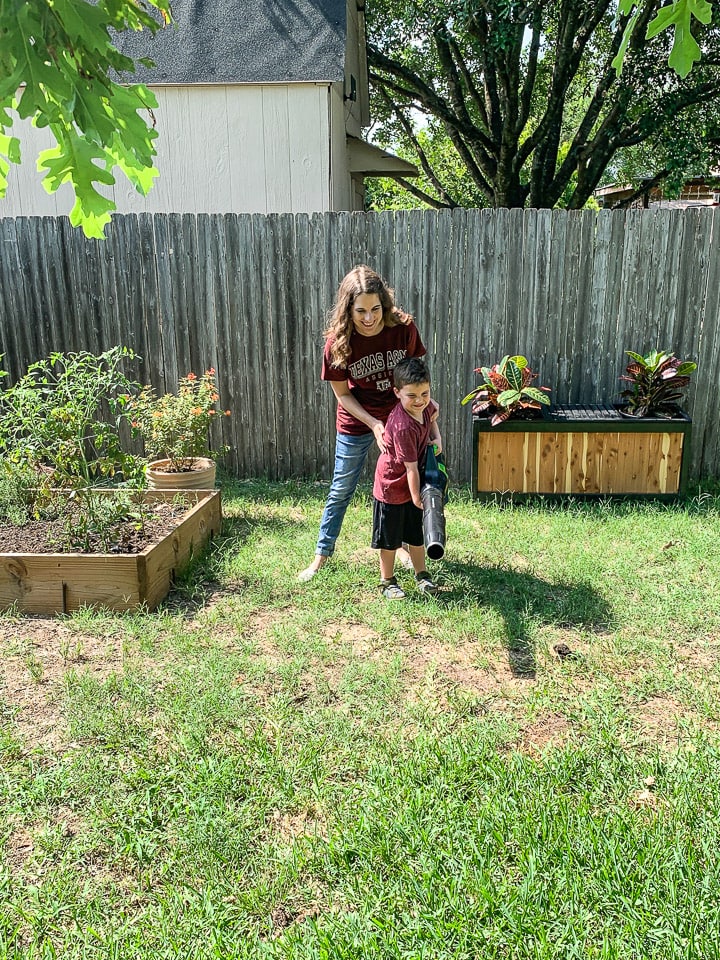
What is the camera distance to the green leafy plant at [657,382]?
19.9ft

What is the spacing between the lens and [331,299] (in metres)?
6.73

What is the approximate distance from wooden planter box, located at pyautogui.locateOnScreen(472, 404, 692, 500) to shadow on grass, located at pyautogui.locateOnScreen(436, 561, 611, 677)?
1.46 metres

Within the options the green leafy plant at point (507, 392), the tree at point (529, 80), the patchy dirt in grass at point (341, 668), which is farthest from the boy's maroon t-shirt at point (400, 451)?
the tree at point (529, 80)

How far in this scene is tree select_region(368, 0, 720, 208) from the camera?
13094mm

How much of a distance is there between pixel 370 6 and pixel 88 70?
16658 mm

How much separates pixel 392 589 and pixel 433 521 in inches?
27.1

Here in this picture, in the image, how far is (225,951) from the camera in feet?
7.01

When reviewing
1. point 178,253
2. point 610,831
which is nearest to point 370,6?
point 178,253

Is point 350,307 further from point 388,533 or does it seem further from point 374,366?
point 388,533

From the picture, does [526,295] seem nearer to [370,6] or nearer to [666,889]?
[666,889]

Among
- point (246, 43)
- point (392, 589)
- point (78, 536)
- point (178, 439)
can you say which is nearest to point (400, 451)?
point (392, 589)

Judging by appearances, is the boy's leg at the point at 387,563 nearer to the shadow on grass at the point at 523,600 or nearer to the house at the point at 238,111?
the shadow on grass at the point at 523,600

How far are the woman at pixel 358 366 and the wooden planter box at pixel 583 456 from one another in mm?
1681

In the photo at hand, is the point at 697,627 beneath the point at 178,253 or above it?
beneath
